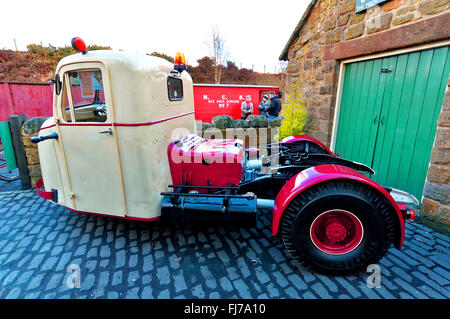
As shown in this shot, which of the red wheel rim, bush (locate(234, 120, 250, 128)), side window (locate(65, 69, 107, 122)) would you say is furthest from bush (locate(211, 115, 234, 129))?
the red wheel rim

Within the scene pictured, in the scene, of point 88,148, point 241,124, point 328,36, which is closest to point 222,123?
point 241,124

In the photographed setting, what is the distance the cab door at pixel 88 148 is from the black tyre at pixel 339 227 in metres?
2.03

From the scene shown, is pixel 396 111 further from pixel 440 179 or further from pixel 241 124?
pixel 241 124

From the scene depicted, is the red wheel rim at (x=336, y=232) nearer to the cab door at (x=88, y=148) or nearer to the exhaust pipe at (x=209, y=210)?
the exhaust pipe at (x=209, y=210)

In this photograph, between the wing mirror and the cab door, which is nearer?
Answer: the cab door

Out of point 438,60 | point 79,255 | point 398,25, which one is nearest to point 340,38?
point 398,25

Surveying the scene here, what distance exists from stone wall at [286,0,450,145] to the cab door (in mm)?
4282

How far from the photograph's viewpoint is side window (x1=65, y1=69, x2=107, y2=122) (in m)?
2.50

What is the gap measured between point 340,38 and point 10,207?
6.89m

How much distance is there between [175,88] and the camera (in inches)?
125

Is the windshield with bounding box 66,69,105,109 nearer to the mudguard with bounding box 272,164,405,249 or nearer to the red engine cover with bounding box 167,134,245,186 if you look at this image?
the red engine cover with bounding box 167,134,245,186

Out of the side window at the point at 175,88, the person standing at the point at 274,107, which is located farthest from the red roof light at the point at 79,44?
the person standing at the point at 274,107

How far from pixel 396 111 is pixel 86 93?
469 centimetres

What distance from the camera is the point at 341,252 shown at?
229cm
